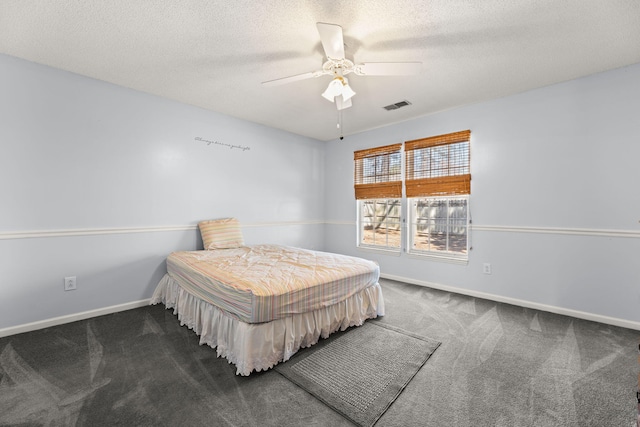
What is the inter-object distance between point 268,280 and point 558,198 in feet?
10.3

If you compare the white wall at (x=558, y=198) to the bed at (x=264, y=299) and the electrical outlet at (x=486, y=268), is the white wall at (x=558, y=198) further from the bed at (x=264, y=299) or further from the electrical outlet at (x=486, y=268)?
the bed at (x=264, y=299)

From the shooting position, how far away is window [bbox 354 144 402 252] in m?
4.16

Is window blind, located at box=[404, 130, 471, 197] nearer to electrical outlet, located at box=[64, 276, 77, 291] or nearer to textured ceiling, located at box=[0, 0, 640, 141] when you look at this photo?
textured ceiling, located at box=[0, 0, 640, 141]

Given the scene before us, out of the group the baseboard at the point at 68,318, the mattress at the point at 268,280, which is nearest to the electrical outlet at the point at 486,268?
the mattress at the point at 268,280

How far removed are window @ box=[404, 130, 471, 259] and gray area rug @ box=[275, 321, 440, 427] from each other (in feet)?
5.69

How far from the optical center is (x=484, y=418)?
1.45 meters

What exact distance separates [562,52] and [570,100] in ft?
2.48

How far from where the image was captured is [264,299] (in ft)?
5.91

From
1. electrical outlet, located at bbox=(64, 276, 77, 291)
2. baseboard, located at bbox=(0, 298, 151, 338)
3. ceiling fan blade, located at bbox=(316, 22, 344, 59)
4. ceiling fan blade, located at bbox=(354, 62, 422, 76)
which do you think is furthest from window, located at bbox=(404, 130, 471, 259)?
electrical outlet, located at bbox=(64, 276, 77, 291)

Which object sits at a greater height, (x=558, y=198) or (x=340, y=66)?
(x=340, y=66)

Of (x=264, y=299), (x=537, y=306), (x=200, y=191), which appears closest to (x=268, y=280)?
(x=264, y=299)

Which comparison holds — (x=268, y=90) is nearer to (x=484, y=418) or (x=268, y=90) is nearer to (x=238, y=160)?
(x=238, y=160)

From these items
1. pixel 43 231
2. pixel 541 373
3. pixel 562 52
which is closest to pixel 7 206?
pixel 43 231

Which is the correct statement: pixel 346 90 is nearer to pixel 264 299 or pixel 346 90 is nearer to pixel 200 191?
pixel 264 299
